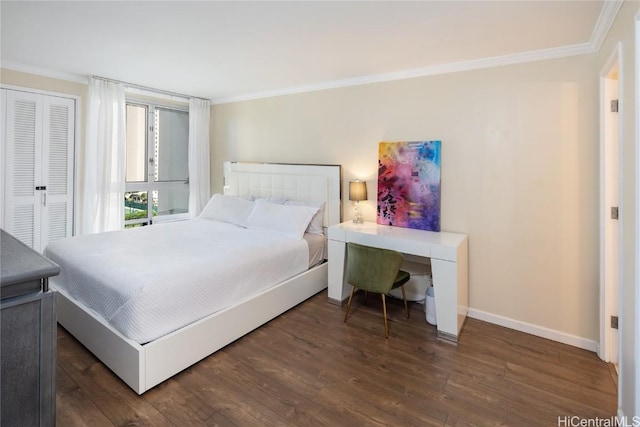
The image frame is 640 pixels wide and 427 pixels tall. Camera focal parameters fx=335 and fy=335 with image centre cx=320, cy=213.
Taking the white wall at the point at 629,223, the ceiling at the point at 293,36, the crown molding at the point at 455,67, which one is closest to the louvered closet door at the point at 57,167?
the ceiling at the point at 293,36

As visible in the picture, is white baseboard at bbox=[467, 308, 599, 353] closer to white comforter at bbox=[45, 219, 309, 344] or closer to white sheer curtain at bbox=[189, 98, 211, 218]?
white comforter at bbox=[45, 219, 309, 344]

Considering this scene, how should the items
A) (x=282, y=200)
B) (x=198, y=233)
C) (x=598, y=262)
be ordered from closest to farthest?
1. (x=598, y=262)
2. (x=198, y=233)
3. (x=282, y=200)

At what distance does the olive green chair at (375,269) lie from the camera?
2.79m

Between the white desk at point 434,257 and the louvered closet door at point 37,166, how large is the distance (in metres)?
3.40

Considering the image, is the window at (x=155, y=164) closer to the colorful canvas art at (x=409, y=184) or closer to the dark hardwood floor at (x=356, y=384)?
the dark hardwood floor at (x=356, y=384)

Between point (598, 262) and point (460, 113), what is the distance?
1.69 m

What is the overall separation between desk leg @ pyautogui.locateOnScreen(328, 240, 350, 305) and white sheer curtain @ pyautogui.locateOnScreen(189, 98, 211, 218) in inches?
112

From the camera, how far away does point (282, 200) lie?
4.31 meters

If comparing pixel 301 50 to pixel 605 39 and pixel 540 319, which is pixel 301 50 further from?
pixel 540 319

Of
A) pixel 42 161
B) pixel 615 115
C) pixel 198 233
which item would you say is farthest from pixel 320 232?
pixel 42 161

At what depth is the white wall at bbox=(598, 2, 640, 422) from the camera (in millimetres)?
1565

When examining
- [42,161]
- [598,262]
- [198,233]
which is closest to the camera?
[598,262]

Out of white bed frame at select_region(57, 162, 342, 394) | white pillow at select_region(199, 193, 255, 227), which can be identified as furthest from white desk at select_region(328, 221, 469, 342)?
white pillow at select_region(199, 193, 255, 227)

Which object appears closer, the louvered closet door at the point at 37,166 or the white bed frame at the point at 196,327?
the white bed frame at the point at 196,327
